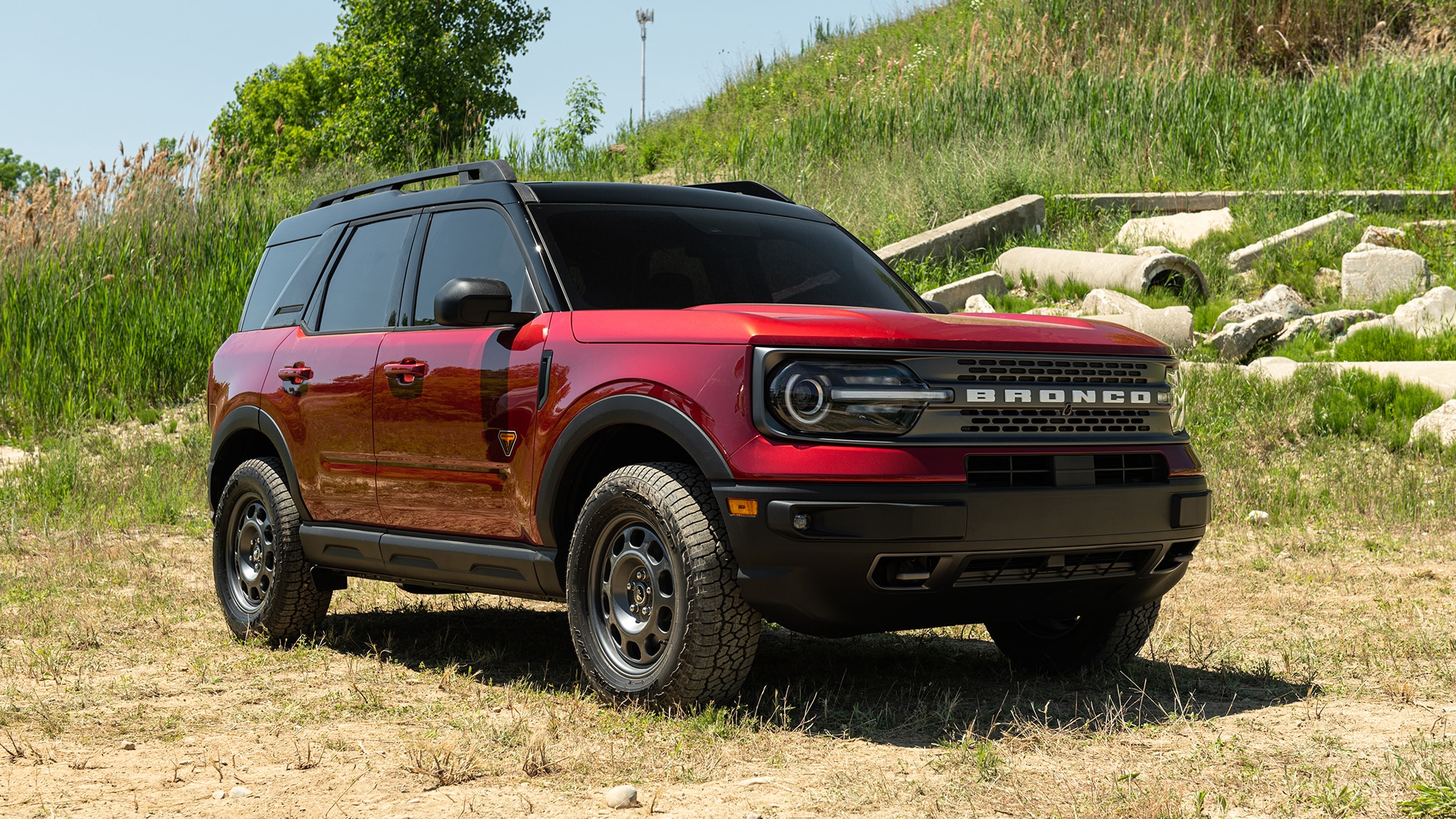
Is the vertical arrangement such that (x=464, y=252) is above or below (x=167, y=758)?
above

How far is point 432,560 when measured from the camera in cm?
573

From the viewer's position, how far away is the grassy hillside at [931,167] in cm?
1547

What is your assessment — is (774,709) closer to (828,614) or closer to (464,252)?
(828,614)

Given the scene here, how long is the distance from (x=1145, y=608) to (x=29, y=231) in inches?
582

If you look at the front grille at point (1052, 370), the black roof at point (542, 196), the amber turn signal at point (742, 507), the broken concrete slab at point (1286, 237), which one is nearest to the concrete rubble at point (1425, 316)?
the broken concrete slab at point (1286, 237)

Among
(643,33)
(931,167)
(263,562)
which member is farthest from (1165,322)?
(643,33)

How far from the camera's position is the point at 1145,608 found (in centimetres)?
551

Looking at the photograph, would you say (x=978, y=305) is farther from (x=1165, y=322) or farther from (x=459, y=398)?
(x=459, y=398)

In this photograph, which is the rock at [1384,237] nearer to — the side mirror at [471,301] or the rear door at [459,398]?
the rear door at [459,398]

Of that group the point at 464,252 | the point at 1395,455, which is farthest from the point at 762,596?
the point at 1395,455

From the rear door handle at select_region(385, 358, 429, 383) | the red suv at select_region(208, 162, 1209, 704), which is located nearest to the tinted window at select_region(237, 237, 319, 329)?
the red suv at select_region(208, 162, 1209, 704)

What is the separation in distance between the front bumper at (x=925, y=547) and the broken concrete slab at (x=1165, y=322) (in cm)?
828

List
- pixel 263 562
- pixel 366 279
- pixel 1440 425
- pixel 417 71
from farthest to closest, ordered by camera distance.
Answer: pixel 417 71
pixel 1440 425
pixel 263 562
pixel 366 279

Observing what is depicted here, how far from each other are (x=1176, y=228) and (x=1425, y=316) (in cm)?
365
